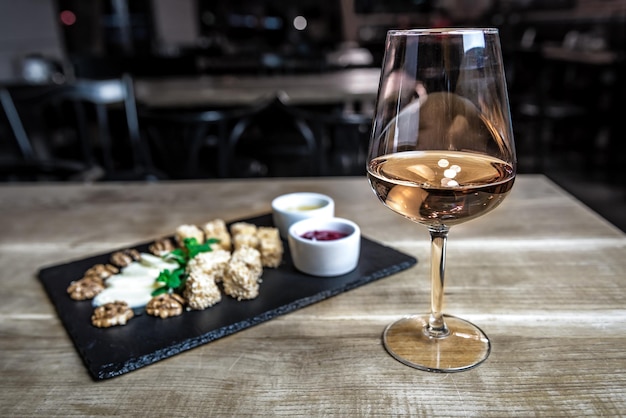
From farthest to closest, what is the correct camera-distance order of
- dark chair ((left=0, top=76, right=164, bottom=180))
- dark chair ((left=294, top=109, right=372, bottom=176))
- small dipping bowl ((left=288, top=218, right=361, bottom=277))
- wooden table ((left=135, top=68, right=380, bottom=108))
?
wooden table ((left=135, top=68, right=380, bottom=108)), dark chair ((left=0, top=76, right=164, bottom=180)), dark chair ((left=294, top=109, right=372, bottom=176)), small dipping bowl ((left=288, top=218, right=361, bottom=277))

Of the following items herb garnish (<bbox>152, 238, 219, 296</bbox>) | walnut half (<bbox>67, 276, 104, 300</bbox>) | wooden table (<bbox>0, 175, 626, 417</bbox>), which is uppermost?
herb garnish (<bbox>152, 238, 219, 296</bbox>)

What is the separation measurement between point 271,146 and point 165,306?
2.10m

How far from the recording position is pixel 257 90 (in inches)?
114

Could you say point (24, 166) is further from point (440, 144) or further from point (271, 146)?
point (440, 144)

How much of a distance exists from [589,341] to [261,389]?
38 cm

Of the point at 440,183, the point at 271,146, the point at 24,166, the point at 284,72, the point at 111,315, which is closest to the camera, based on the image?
the point at 440,183

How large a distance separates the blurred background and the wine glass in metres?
1.05

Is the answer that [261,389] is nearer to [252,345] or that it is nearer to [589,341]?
[252,345]

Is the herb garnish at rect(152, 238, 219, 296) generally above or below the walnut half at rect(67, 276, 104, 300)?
above

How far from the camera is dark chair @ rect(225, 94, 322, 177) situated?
1.88 meters

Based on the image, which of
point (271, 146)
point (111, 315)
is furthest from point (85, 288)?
point (271, 146)

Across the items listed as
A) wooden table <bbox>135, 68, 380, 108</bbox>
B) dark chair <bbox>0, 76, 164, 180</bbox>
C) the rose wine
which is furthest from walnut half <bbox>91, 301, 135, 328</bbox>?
wooden table <bbox>135, 68, 380, 108</bbox>

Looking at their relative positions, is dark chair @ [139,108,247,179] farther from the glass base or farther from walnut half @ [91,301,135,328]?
the glass base

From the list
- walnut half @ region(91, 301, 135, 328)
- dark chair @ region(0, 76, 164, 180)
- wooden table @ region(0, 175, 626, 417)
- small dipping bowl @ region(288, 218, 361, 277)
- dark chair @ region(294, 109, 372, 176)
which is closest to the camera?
wooden table @ region(0, 175, 626, 417)
